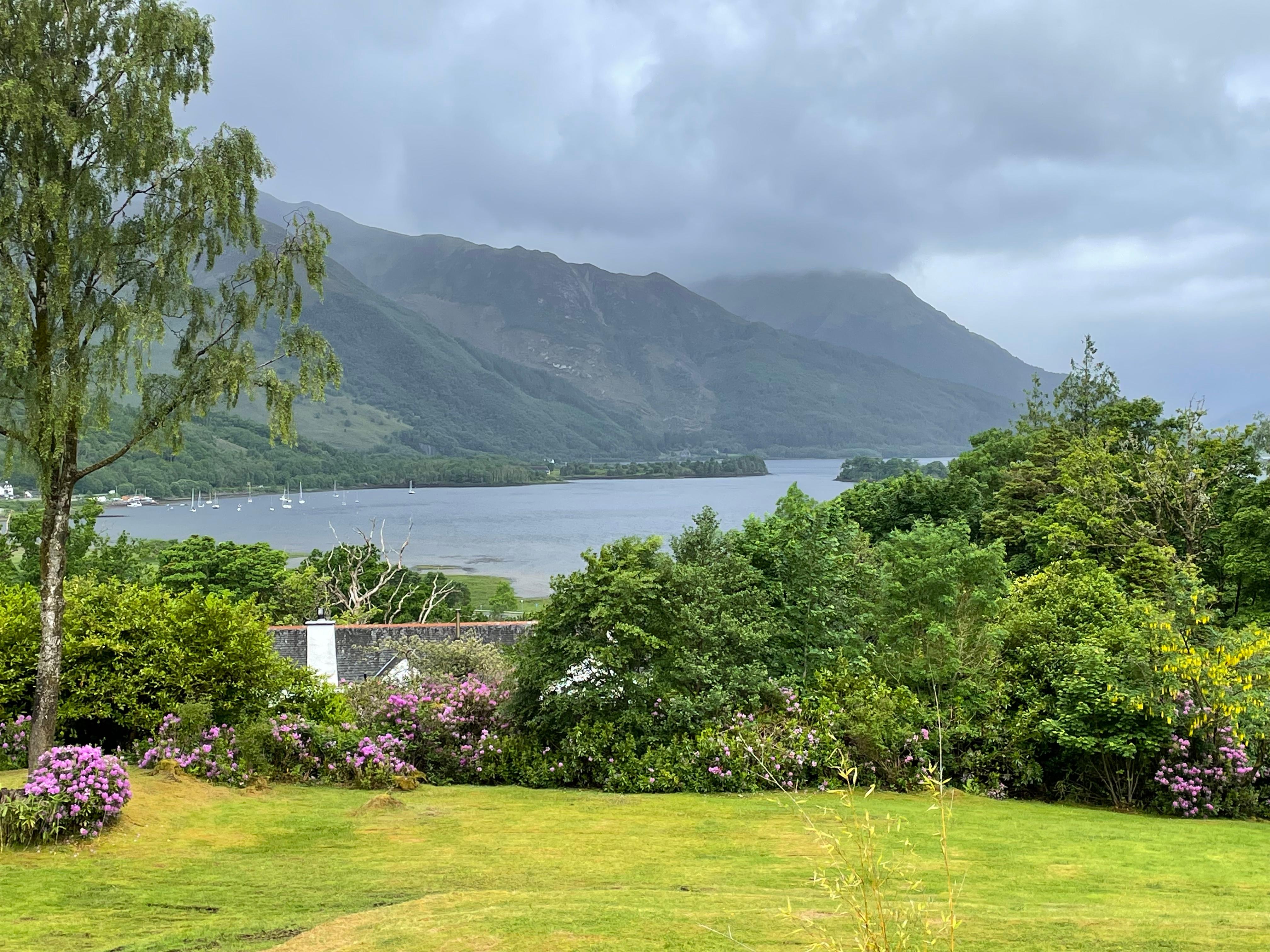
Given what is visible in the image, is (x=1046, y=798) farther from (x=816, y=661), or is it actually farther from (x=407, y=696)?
(x=407, y=696)

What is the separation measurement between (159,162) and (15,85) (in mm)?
1746

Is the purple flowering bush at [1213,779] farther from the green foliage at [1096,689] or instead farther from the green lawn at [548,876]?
the green lawn at [548,876]

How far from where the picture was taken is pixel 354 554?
171 ft

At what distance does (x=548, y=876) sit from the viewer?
27.0 ft

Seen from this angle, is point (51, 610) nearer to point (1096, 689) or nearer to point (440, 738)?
point (440, 738)

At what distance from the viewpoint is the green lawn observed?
5.95 m

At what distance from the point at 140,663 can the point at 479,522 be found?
13123 centimetres

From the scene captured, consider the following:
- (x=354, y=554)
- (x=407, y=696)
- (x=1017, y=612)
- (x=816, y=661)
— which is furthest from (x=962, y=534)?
(x=354, y=554)

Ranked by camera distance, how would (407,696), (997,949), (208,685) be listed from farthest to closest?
(407,696)
(208,685)
(997,949)

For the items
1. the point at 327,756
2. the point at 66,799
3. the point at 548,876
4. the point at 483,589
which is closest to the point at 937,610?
the point at 327,756

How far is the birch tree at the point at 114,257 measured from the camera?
1145 centimetres

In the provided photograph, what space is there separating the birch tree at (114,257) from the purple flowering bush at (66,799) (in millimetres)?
3479

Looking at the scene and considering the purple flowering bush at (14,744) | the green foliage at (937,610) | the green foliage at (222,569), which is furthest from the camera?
the green foliage at (222,569)

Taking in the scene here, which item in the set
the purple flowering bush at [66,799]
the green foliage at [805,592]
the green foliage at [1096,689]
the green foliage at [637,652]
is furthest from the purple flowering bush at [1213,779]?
the purple flowering bush at [66,799]
